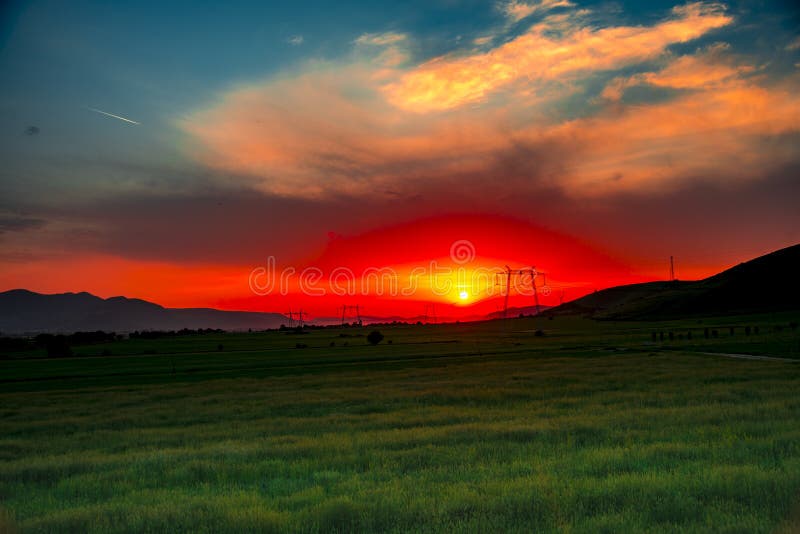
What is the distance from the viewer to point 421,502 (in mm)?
11516

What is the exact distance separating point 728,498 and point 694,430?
8.34 m

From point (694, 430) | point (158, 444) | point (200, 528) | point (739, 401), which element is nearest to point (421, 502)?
point (200, 528)

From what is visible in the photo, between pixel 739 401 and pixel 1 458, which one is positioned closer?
pixel 1 458

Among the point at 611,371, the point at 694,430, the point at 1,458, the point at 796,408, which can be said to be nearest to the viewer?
the point at 694,430

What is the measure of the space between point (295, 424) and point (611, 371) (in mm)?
29477

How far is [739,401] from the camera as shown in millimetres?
25969

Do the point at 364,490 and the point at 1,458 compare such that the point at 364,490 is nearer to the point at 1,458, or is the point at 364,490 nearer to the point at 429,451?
the point at 429,451

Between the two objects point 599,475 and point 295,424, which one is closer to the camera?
point 599,475

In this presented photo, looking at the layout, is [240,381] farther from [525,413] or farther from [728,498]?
[728,498]

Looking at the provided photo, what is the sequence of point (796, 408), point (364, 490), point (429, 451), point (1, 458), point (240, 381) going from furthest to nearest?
point (240, 381), point (796, 408), point (1, 458), point (429, 451), point (364, 490)

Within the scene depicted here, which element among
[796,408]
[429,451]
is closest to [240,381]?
[429,451]

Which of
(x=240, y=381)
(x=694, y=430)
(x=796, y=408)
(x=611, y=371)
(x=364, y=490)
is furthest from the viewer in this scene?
(x=240, y=381)

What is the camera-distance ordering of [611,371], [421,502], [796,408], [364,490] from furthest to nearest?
[611,371]
[796,408]
[364,490]
[421,502]

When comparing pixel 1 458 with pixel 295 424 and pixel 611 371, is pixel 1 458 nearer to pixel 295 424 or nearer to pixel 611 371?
pixel 295 424
